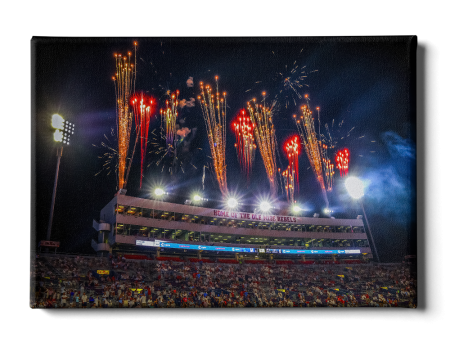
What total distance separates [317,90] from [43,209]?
12060 mm

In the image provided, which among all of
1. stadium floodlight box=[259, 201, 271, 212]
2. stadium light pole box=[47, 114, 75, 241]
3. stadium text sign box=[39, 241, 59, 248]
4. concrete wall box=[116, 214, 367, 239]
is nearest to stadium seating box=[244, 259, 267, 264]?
concrete wall box=[116, 214, 367, 239]

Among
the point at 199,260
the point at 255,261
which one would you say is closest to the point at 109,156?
the point at 199,260

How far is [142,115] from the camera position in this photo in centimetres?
1675

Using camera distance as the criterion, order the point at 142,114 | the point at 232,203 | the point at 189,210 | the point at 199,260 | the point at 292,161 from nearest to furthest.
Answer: the point at 142,114 < the point at 199,260 < the point at 292,161 < the point at 189,210 < the point at 232,203

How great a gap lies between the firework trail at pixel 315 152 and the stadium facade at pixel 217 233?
3.47m

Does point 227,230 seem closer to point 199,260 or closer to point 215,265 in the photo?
point 199,260

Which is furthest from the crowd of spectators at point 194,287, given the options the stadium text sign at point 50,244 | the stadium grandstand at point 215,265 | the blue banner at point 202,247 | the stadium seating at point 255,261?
the stadium seating at point 255,261

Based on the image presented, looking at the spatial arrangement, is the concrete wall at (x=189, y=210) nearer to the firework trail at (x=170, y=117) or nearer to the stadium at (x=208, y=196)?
the stadium at (x=208, y=196)

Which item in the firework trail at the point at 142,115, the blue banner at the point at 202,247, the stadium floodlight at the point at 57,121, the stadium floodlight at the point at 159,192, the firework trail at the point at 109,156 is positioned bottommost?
the blue banner at the point at 202,247

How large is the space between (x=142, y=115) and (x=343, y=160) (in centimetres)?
1052

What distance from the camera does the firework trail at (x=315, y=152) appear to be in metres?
18.0

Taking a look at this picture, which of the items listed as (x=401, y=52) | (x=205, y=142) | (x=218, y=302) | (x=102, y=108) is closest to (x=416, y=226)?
(x=401, y=52)

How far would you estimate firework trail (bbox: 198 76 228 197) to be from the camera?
55.7 ft

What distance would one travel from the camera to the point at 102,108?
46.5 ft
